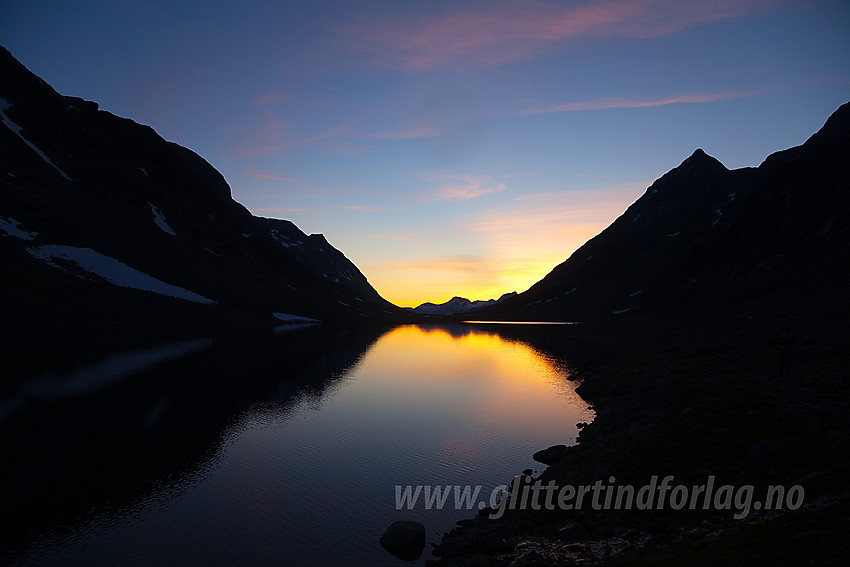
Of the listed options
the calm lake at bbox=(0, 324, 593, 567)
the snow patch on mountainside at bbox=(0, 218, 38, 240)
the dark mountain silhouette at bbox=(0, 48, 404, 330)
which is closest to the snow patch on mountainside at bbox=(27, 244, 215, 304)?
the dark mountain silhouette at bbox=(0, 48, 404, 330)

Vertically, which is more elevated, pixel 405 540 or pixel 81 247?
pixel 81 247

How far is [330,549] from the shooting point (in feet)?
68.0

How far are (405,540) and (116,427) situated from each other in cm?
2876

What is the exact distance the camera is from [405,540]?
2078cm

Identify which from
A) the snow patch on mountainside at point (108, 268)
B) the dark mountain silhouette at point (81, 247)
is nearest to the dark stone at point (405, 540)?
the dark mountain silhouette at point (81, 247)

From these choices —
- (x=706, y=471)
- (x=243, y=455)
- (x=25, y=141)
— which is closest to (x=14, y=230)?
(x=25, y=141)

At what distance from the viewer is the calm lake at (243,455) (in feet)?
69.6

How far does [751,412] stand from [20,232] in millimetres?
163261

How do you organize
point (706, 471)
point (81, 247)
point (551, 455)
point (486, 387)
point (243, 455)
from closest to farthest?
point (706, 471) → point (551, 455) → point (243, 455) → point (486, 387) → point (81, 247)

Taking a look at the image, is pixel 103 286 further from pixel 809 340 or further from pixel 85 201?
pixel 809 340

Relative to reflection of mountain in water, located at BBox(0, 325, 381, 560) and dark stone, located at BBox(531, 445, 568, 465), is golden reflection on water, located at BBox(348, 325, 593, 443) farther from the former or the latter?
reflection of mountain in water, located at BBox(0, 325, 381, 560)

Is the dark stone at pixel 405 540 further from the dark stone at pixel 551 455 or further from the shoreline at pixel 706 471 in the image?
the dark stone at pixel 551 455

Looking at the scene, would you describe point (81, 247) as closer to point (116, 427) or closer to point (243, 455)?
point (116, 427)

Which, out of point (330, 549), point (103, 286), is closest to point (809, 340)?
point (330, 549)
